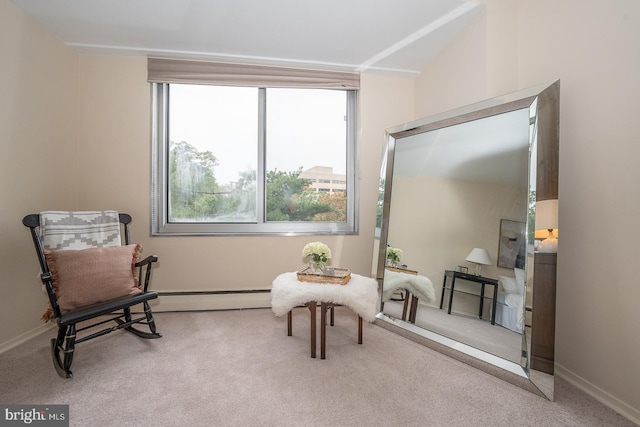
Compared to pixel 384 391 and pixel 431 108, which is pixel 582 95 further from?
pixel 384 391

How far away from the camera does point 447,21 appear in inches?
90.7

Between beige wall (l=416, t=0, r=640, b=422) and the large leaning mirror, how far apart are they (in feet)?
0.76

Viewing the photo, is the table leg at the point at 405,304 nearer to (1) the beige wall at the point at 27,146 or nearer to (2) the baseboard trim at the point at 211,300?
(2) the baseboard trim at the point at 211,300

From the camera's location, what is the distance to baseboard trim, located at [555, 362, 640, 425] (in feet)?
4.61

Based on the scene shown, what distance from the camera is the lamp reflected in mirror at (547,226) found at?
1.56 metres

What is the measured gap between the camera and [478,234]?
6.35 feet

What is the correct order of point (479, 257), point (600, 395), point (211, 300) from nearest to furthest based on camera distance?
point (600, 395) < point (479, 257) < point (211, 300)

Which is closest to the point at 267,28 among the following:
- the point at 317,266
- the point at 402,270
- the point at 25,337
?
the point at 317,266

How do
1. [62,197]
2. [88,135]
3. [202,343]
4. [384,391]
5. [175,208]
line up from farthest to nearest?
[175,208], [88,135], [62,197], [202,343], [384,391]

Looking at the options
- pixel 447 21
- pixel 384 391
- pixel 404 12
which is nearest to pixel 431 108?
pixel 447 21

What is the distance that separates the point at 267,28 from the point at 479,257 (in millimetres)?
2379

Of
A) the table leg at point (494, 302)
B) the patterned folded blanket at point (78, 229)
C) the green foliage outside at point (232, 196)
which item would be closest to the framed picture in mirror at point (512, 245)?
the table leg at point (494, 302)

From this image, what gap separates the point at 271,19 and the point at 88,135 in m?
1.99

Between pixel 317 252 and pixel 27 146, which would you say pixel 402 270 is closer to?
pixel 317 252
